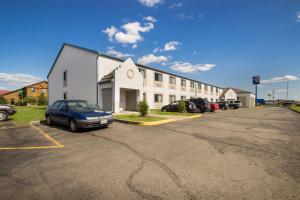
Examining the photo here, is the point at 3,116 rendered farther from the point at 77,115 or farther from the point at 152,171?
the point at 152,171

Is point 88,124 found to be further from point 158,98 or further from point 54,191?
point 158,98

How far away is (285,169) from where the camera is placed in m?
3.82

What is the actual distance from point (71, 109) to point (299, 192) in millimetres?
8973

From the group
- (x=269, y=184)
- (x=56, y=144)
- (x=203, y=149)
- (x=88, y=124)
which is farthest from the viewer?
(x=88, y=124)

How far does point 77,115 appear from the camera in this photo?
7902 mm

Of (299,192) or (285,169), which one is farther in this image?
(285,169)

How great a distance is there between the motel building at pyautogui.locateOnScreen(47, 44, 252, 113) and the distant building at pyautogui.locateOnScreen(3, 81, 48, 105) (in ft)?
104

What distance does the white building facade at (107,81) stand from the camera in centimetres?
1739

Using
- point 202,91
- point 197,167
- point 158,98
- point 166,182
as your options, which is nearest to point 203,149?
point 197,167

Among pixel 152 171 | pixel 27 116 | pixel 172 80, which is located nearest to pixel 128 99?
pixel 27 116

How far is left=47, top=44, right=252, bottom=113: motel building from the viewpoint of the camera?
1739cm

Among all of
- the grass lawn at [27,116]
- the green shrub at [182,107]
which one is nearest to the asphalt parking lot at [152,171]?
the grass lawn at [27,116]

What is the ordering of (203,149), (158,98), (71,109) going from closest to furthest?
(203,149), (71,109), (158,98)

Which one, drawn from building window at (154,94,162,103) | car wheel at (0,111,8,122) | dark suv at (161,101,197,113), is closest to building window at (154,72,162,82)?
building window at (154,94,162,103)
